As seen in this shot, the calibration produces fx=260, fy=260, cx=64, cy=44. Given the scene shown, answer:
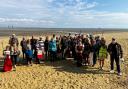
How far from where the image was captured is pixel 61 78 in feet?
38.8

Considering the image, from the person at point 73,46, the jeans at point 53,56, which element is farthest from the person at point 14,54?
the person at point 73,46

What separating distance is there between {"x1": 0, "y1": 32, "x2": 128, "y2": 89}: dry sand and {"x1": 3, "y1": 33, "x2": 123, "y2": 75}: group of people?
52 centimetres

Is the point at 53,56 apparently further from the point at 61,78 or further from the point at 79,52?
the point at 61,78

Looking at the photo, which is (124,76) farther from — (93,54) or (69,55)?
(69,55)

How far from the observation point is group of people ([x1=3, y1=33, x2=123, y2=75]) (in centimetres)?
1285

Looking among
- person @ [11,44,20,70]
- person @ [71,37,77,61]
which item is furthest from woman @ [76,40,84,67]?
person @ [11,44,20,70]

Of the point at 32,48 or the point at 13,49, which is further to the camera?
the point at 32,48

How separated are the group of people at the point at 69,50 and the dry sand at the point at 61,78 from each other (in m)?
0.52

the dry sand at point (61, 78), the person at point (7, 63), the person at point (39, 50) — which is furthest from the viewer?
the person at point (39, 50)

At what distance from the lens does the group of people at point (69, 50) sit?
42.2 feet

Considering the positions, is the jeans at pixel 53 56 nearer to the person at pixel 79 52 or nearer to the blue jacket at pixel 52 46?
the blue jacket at pixel 52 46

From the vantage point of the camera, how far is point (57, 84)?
11.0 m

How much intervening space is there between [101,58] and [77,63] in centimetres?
143

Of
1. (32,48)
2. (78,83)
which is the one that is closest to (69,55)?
(32,48)
